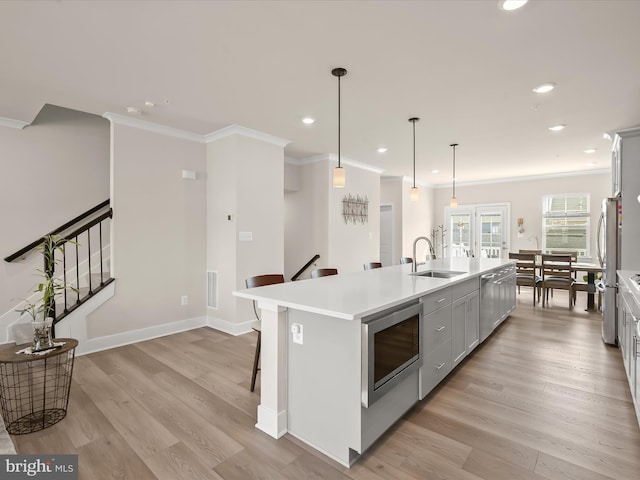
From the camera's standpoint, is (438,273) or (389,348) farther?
(438,273)

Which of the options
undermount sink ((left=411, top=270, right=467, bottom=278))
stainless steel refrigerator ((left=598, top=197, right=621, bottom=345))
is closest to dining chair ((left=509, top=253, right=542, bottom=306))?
stainless steel refrigerator ((left=598, top=197, right=621, bottom=345))

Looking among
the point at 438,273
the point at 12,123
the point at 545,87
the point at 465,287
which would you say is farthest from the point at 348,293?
the point at 12,123

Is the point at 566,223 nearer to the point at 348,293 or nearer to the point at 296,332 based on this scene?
the point at 348,293

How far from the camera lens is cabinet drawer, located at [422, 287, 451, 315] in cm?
241

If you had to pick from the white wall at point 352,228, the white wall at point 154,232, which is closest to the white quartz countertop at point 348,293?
the white wall at point 154,232

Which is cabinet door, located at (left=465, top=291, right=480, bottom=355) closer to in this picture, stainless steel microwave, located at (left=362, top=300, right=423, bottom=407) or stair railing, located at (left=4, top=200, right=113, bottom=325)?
stainless steel microwave, located at (left=362, top=300, right=423, bottom=407)

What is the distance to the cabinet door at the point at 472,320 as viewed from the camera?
3219 millimetres

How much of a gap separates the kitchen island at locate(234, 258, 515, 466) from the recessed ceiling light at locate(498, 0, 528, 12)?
1.87m

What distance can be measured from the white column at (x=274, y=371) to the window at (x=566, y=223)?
8222mm

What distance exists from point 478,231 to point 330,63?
7747 millimetres

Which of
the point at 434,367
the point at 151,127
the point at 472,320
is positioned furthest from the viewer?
the point at 151,127

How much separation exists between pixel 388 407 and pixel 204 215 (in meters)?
3.70

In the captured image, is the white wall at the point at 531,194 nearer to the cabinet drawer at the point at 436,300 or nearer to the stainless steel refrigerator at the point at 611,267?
the stainless steel refrigerator at the point at 611,267

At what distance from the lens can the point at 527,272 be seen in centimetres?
640
